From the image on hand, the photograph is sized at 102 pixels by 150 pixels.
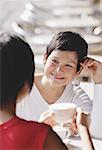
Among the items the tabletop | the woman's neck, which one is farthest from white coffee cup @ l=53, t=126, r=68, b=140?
Result: the woman's neck

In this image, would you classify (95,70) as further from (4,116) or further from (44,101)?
(4,116)

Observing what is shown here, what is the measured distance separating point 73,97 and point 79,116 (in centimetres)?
3

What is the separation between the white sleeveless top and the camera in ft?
1.73

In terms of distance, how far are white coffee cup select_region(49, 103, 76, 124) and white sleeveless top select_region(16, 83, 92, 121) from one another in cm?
1

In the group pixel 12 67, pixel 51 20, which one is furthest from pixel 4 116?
pixel 51 20

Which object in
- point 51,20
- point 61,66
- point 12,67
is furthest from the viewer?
point 51,20

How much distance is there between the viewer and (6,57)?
1.33 feet

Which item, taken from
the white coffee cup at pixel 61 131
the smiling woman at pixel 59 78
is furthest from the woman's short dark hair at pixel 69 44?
the white coffee cup at pixel 61 131

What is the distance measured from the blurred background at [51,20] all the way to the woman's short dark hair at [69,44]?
0.12ft

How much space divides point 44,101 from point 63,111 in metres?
0.04

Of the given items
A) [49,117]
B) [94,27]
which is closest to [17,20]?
[94,27]

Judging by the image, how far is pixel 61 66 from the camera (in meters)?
0.51

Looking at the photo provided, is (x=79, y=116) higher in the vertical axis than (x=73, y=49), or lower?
lower

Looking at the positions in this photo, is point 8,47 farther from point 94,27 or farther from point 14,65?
point 94,27
